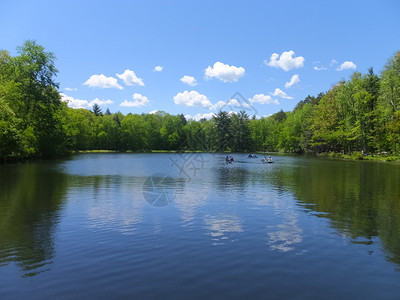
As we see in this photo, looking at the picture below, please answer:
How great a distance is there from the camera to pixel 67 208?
58.9ft

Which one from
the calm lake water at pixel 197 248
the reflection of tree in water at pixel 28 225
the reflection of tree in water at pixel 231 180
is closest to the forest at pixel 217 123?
the reflection of tree in water at pixel 28 225

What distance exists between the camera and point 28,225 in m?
14.0

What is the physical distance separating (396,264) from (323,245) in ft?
8.05

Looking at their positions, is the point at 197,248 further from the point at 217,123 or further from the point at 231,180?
the point at 217,123

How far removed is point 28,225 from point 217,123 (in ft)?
447

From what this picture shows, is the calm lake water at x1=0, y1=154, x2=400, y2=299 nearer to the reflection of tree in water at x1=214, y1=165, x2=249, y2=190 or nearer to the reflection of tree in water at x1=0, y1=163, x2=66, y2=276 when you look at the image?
the reflection of tree in water at x1=0, y1=163, x2=66, y2=276

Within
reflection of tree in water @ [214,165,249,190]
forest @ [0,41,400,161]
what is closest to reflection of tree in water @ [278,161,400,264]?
reflection of tree in water @ [214,165,249,190]

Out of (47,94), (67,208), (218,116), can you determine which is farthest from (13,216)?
(218,116)

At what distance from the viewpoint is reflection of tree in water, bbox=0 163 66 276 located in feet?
32.8

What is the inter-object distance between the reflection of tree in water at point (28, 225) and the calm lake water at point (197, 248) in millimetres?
56

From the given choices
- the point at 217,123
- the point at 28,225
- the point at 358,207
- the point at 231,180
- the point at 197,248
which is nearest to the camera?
the point at 197,248

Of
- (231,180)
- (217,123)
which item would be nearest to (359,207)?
(231,180)

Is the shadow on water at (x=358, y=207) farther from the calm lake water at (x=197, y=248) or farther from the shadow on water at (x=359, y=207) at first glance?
the calm lake water at (x=197, y=248)

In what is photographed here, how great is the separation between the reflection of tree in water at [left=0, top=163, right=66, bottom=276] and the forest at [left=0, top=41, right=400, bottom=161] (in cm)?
2863
